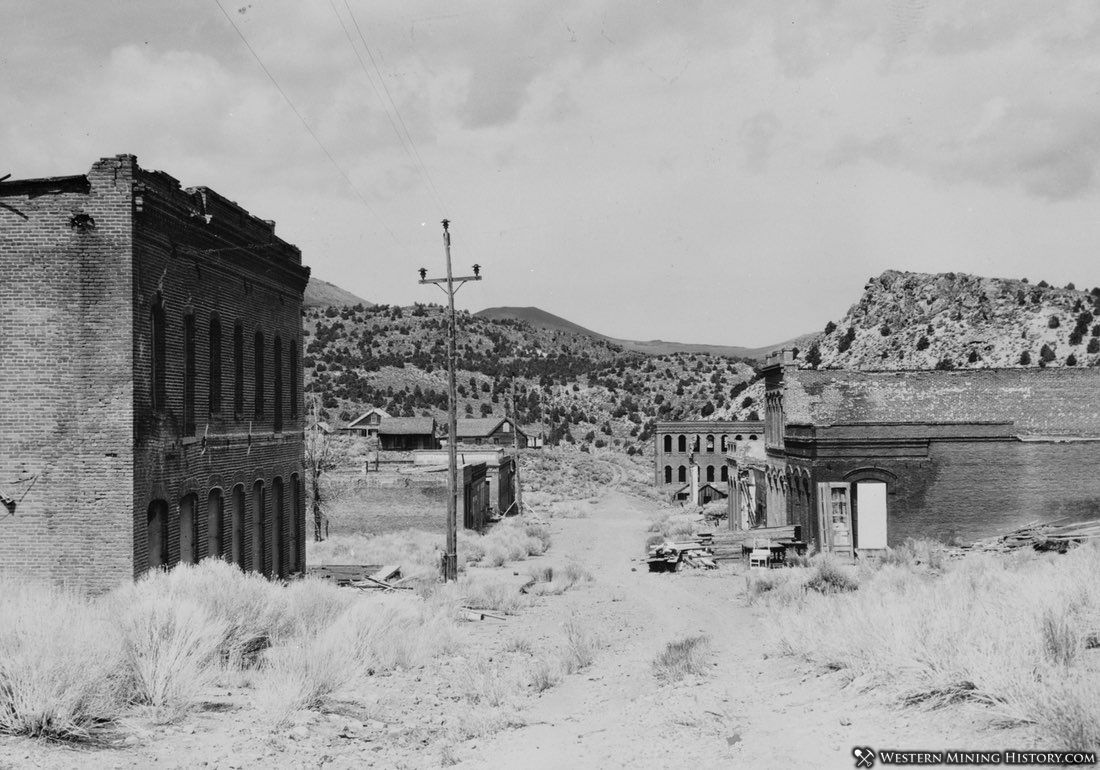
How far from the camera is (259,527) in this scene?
22.6 meters

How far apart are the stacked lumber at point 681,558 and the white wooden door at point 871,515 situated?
16.1ft

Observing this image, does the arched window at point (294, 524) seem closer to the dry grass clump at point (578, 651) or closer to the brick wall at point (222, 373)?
the brick wall at point (222, 373)

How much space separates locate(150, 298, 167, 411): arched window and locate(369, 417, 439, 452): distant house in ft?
183

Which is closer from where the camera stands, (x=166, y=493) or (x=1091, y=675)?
(x=1091, y=675)

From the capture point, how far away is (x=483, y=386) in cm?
11406

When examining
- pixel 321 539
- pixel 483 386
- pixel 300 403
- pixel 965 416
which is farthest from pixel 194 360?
pixel 483 386

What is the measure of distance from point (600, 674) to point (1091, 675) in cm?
746

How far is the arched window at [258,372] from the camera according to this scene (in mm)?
22359

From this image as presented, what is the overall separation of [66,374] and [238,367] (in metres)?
5.95

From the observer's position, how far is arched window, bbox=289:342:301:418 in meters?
25.3

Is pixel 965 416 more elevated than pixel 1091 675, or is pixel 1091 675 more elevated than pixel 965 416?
pixel 965 416

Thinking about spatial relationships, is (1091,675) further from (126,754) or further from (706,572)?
(706,572)

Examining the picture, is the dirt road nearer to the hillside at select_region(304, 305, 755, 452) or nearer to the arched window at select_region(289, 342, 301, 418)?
the arched window at select_region(289, 342, 301, 418)

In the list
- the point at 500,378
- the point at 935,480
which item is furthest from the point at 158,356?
the point at 500,378
